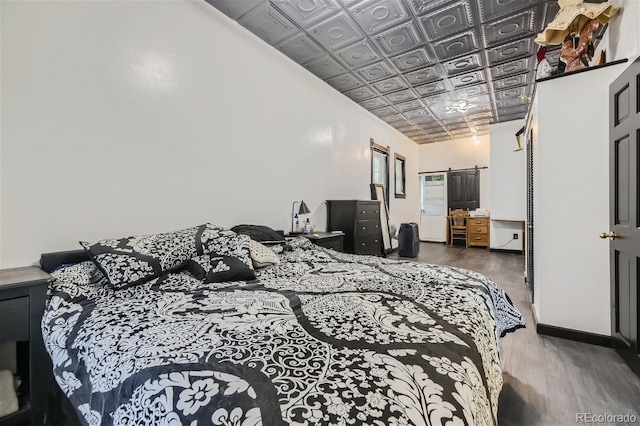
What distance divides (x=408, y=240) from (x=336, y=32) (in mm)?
3963

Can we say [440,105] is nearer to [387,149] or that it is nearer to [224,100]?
[387,149]

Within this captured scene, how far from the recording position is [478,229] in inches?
263

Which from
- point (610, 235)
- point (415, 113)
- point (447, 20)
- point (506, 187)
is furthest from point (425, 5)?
point (506, 187)

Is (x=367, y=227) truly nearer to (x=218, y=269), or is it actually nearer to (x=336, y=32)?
(x=336, y=32)

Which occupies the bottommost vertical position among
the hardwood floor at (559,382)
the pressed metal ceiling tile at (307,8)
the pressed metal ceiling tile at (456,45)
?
the hardwood floor at (559,382)

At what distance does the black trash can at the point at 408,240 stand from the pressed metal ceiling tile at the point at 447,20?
11.4ft

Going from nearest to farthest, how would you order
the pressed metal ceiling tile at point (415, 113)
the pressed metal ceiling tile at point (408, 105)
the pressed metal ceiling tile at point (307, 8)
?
1. the pressed metal ceiling tile at point (307, 8)
2. the pressed metal ceiling tile at point (408, 105)
3. the pressed metal ceiling tile at point (415, 113)

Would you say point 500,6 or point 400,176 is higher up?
point 500,6

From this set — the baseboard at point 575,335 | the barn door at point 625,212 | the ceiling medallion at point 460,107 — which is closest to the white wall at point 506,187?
the ceiling medallion at point 460,107

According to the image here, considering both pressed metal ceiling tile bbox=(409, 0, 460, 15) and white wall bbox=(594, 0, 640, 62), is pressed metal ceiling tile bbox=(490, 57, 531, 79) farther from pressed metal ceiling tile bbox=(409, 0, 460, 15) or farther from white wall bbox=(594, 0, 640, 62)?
pressed metal ceiling tile bbox=(409, 0, 460, 15)

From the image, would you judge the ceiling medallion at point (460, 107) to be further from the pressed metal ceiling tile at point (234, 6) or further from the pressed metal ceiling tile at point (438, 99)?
the pressed metal ceiling tile at point (234, 6)

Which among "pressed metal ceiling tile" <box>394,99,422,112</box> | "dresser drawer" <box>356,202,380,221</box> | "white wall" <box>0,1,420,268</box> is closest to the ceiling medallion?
"pressed metal ceiling tile" <box>394,99,422,112</box>

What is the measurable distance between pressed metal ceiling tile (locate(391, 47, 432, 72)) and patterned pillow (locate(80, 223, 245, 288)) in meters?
2.95

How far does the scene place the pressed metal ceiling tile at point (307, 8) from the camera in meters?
2.54
